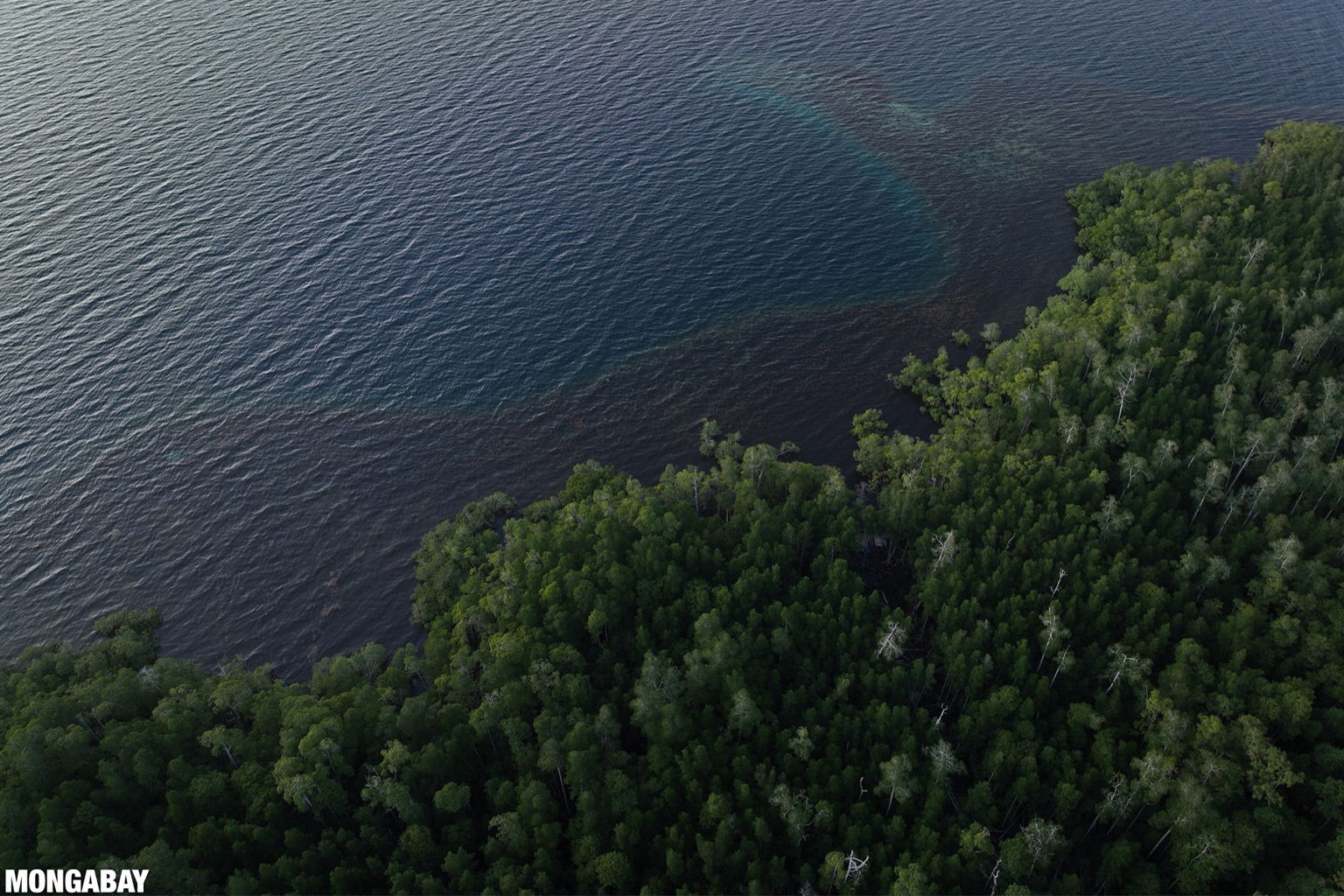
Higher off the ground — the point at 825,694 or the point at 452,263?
the point at 452,263

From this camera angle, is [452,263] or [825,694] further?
[452,263]

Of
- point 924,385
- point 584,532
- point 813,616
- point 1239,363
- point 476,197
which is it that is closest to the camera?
point 813,616

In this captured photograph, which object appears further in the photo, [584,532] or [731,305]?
[731,305]

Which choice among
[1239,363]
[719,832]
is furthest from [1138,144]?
[719,832]

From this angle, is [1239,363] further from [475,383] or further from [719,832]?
[475,383]
